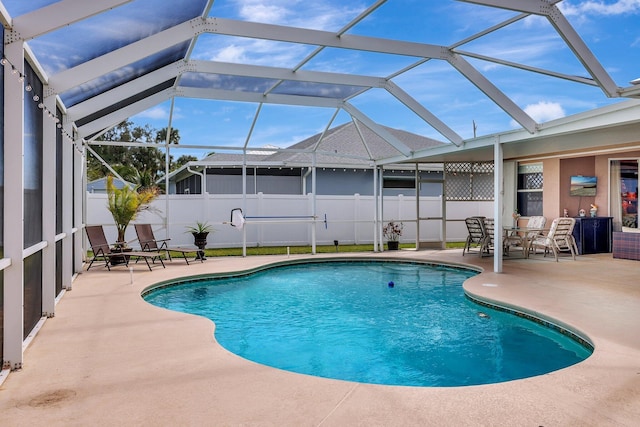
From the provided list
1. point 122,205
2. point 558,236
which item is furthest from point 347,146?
point 122,205

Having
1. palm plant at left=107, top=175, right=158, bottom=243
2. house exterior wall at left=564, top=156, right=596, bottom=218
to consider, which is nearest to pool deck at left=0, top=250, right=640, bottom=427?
palm plant at left=107, top=175, right=158, bottom=243

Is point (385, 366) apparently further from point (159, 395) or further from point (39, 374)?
point (39, 374)

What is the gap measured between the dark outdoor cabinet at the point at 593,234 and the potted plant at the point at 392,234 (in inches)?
192

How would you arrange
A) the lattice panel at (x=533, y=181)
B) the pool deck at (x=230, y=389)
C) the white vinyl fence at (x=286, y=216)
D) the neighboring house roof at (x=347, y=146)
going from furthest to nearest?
1. the neighboring house roof at (x=347, y=146)
2. the lattice panel at (x=533, y=181)
3. the white vinyl fence at (x=286, y=216)
4. the pool deck at (x=230, y=389)

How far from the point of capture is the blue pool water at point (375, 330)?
4.68 metres

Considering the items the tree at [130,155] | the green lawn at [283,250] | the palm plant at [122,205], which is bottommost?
the green lawn at [283,250]

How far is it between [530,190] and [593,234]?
237 centimetres

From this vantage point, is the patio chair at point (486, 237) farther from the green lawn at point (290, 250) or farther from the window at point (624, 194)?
the window at point (624, 194)

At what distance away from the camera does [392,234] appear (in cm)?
1488

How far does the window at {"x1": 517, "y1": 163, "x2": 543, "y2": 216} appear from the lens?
14383mm

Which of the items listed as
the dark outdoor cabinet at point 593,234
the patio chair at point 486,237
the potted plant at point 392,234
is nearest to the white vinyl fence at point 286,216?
the potted plant at point 392,234

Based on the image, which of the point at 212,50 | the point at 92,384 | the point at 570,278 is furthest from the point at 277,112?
the point at 92,384

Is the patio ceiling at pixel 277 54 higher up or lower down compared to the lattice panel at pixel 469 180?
higher up

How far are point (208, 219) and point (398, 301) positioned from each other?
327 inches
